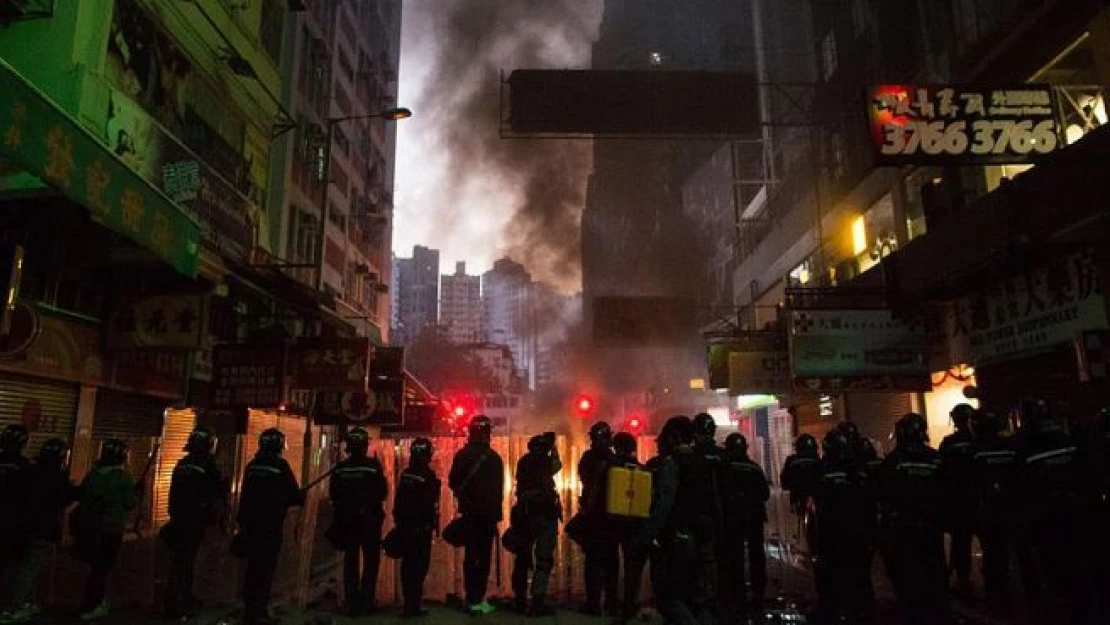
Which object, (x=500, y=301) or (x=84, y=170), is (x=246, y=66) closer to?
(x=84, y=170)

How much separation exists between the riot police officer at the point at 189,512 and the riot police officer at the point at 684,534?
469 centimetres

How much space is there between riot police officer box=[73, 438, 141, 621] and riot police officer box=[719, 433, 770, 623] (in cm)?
618

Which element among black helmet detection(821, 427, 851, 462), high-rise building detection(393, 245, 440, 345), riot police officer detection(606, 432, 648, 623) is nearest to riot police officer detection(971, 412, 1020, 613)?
black helmet detection(821, 427, 851, 462)

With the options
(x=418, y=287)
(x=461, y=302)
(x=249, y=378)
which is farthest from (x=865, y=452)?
(x=461, y=302)

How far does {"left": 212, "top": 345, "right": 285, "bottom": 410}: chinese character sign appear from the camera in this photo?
12.8 metres

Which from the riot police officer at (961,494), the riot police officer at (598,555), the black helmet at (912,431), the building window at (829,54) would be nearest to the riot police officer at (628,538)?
the riot police officer at (598,555)

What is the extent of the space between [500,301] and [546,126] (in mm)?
140345

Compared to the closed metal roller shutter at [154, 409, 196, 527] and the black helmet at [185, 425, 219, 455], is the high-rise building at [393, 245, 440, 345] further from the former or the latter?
the black helmet at [185, 425, 219, 455]

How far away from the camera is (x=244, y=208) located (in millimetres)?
16625

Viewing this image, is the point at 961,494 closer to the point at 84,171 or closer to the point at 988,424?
the point at 988,424

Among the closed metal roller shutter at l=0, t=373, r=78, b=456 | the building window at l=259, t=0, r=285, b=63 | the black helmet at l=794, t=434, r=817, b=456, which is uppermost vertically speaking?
the building window at l=259, t=0, r=285, b=63

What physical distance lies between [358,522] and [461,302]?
477ft

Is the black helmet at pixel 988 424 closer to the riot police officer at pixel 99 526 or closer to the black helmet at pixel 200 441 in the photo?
the black helmet at pixel 200 441

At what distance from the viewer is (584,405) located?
71.1 ft
